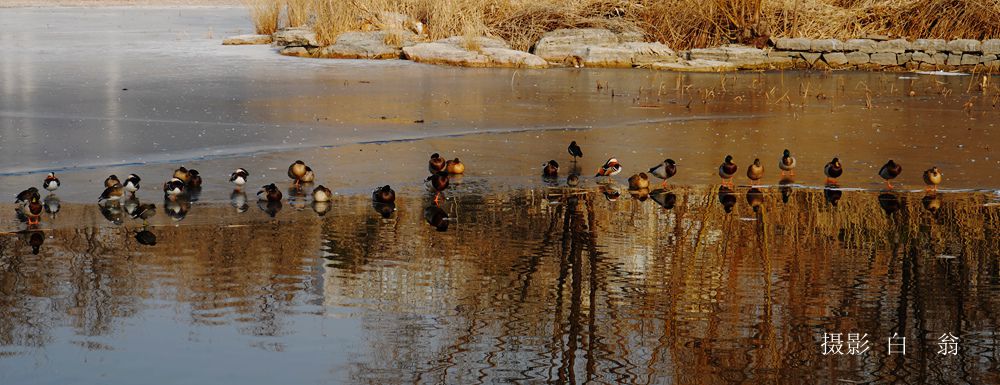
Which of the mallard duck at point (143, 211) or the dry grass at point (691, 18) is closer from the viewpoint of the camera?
the mallard duck at point (143, 211)

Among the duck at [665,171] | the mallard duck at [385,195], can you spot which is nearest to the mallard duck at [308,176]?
the mallard duck at [385,195]

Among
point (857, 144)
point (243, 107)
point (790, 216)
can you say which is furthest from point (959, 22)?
point (790, 216)

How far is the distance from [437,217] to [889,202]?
4035 mm

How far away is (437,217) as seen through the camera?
9664 millimetres

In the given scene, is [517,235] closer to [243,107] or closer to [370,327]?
[370,327]

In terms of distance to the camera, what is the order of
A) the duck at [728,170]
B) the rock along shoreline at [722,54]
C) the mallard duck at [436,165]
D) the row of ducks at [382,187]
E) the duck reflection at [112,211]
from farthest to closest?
the rock along shoreline at [722,54] < the mallard duck at [436,165] < the duck at [728,170] < the row of ducks at [382,187] < the duck reflection at [112,211]

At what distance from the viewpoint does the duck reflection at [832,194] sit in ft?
34.5

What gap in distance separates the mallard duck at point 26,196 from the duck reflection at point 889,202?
22.6 ft

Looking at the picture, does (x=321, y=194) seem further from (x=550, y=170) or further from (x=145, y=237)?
(x=550, y=170)

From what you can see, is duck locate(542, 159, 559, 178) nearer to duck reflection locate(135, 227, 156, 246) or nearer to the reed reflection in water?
the reed reflection in water

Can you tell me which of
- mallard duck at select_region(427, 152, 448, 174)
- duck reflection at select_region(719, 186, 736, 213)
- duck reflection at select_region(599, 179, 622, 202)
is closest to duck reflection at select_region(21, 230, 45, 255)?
mallard duck at select_region(427, 152, 448, 174)

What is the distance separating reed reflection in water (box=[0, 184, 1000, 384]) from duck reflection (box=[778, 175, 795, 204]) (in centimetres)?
42

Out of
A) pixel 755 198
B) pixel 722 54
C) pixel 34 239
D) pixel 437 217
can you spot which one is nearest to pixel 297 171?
pixel 437 217

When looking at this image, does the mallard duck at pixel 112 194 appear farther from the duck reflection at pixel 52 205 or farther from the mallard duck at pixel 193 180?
the mallard duck at pixel 193 180
